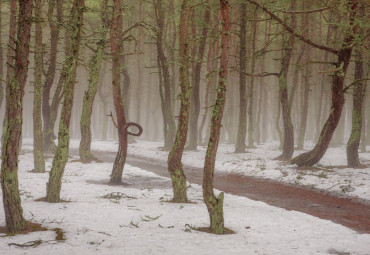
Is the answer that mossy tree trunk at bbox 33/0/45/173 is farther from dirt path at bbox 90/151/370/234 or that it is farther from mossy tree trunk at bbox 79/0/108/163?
dirt path at bbox 90/151/370/234

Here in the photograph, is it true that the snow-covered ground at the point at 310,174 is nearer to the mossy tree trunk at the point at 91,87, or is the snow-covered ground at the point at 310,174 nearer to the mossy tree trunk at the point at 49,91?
the mossy tree trunk at the point at 91,87

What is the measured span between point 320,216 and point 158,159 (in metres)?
14.7

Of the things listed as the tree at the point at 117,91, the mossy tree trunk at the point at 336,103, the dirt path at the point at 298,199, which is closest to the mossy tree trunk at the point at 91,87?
the tree at the point at 117,91

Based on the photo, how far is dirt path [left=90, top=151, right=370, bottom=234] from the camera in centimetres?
998

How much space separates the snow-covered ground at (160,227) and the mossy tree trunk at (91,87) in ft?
17.0

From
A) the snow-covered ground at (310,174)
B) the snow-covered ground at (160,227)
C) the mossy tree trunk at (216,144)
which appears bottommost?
the snow-covered ground at (160,227)

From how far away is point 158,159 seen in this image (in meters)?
23.8

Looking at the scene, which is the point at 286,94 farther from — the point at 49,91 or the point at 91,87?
the point at 49,91

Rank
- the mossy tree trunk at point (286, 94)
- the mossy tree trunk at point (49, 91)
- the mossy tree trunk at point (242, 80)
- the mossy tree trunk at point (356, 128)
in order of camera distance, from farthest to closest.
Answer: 1. the mossy tree trunk at point (242, 80)
2. the mossy tree trunk at point (49, 91)
3. the mossy tree trunk at point (286, 94)
4. the mossy tree trunk at point (356, 128)

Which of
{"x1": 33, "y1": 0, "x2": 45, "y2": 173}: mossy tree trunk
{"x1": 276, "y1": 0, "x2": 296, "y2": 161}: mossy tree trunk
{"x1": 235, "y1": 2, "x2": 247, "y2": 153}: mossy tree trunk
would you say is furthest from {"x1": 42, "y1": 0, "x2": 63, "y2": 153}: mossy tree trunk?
{"x1": 276, "y1": 0, "x2": 296, "y2": 161}: mossy tree trunk

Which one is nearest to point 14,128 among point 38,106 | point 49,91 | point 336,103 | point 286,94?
point 38,106

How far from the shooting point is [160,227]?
28.0 ft

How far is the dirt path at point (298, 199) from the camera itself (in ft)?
32.8

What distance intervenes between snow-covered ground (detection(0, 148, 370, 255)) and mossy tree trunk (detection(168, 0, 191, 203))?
24.2 inches
